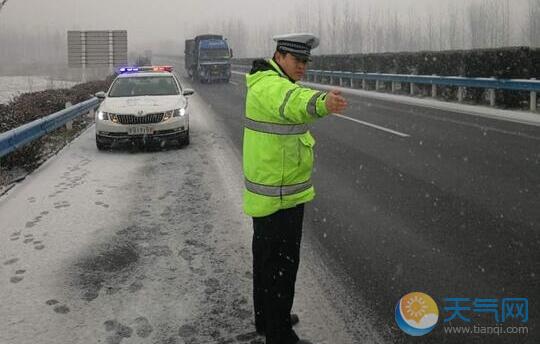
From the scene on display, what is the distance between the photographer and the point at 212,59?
36.0m

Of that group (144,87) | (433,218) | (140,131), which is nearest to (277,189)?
(433,218)

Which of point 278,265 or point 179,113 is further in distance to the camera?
point 179,113

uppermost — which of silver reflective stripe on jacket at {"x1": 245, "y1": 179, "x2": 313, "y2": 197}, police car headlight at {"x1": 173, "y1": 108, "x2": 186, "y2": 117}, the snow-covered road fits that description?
police car headlight at {"x1": 173, "y1": 108, "x2": 186, "y2": 117}

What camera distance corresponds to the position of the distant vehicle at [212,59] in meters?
35.6

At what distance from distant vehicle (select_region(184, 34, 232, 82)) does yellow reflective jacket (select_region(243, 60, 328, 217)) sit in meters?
33.3

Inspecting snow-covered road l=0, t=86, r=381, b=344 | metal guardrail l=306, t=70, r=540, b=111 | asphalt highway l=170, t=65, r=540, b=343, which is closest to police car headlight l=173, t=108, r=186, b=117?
asphalt highway l=170, t=65, r=540, b=343

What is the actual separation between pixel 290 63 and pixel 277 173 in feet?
2.08

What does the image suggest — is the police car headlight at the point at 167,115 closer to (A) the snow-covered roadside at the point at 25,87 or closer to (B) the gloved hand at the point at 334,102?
(B) the gloved hand at the point at 334,102

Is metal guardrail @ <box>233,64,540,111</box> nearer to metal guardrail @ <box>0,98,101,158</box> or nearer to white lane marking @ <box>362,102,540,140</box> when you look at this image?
white lane marking @ <box>362,102,540,140</box>

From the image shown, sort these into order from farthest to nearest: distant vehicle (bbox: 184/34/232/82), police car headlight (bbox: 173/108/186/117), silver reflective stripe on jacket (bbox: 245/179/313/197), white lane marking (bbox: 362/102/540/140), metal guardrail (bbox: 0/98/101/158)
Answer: distant vehicle (bbox: 184/34/232/82)
white lane marking (bbox: 362/102/540/140)
police car headlight (bbox: 173/108/186/117)
metal guardrail (bbox: 0/98/101/158)
silver reflective stripe on jacket (bbox: 245/179/313/197)

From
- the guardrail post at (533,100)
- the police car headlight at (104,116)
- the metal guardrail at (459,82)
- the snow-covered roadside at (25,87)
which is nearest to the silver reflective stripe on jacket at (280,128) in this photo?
the police car headlight at (104,116)

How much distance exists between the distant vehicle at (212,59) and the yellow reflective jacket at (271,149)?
33322mm

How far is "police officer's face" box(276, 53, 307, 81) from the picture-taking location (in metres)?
Result: 2.95

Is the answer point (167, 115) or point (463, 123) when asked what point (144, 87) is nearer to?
point (167, 115)
